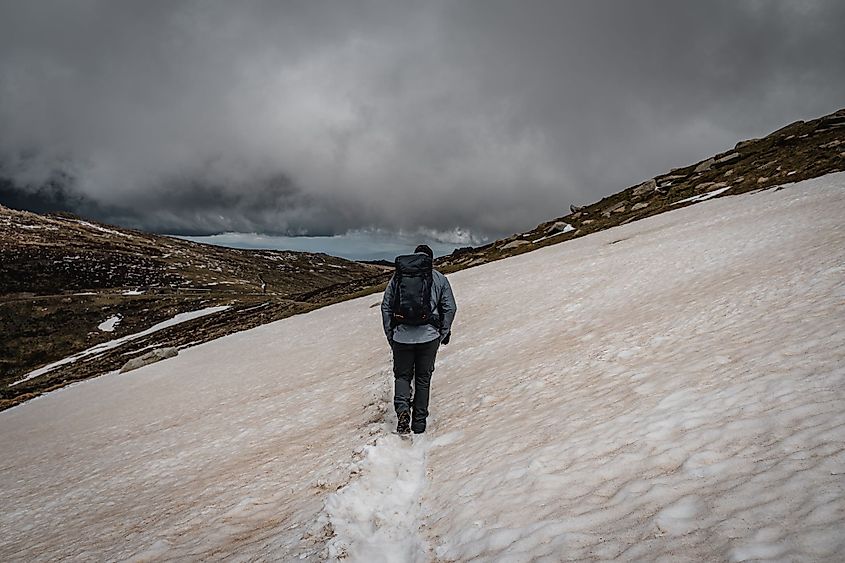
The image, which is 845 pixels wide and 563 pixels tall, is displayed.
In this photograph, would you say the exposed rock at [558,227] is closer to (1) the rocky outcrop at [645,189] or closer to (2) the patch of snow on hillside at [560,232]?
(2) the patch of snow on hillside at [560,232]

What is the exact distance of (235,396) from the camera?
20.7 m

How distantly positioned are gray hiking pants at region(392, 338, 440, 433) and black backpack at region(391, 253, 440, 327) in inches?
24.5

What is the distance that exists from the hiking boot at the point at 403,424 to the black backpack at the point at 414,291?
2453 mm

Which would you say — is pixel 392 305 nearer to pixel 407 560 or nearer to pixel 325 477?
pixel 325 477

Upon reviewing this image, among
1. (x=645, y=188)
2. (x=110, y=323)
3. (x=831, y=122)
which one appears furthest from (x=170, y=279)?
(x=831, y=122)

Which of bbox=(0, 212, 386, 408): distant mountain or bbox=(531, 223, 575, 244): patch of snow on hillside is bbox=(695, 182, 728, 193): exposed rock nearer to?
bbox=(531, 223, 575, 244): patch of snow on hillside

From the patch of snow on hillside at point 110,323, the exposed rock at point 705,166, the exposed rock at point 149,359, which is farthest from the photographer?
the patch of snow on hillside at point 110,323

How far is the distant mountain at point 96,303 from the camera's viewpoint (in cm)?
6731

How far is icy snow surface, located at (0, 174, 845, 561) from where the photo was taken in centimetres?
514

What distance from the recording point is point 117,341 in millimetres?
91375

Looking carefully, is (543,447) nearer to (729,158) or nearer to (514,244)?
(514,244)

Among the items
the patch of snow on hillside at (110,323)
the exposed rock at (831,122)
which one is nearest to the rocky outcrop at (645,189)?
the exposed rock at (831,122)

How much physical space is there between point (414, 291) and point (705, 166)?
8593cm

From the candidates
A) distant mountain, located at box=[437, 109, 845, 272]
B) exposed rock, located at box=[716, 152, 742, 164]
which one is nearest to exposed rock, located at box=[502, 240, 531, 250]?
distant mountain, located at box=[437, 109, 845, 272]
